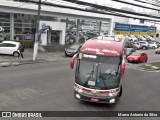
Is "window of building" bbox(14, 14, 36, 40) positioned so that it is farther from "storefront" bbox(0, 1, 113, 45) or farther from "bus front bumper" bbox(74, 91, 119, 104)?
"bus front bumper" bbox(74, 91, 119, 104)

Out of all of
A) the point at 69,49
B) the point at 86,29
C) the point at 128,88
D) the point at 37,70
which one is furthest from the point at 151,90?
the point at 86,29

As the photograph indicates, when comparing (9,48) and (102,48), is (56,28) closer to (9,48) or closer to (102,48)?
(9,48)

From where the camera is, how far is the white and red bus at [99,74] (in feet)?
41.7

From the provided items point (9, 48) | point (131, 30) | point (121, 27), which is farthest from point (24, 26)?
point (131, 30)

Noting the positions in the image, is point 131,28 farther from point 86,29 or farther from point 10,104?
point 10,104

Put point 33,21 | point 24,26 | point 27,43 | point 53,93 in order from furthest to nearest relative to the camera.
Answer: point 33,21 < point 24,26 < point 27,43 < point 53,93

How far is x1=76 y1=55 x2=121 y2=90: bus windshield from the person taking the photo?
12.8m

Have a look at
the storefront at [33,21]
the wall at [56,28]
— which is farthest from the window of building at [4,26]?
the wall at [56,28]

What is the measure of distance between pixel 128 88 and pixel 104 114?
19.6ft

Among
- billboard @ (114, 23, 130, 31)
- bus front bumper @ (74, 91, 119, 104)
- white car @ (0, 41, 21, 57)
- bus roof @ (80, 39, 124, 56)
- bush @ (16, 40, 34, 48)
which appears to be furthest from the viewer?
billboard @ (114, 23, 130, 31)

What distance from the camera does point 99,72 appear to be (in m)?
12.9

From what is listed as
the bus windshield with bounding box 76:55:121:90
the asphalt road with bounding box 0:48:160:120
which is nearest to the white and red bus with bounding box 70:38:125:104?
the bus windshield with bounding box 76:55:121:90

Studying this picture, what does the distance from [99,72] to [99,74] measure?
0.32 ft

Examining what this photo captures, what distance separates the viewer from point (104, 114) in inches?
486
